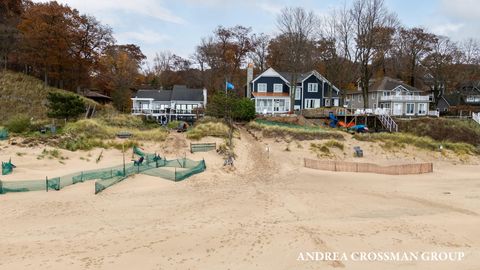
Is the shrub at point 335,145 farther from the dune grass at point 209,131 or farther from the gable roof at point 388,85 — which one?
the gable roof at point 388,85

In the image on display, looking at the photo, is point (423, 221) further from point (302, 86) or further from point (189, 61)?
point (189, 61)

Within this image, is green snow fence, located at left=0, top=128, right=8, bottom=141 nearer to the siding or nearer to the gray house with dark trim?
the gray house with dark trim

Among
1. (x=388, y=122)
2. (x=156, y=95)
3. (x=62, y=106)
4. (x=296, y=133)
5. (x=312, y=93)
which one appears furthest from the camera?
(x=156, y=95)

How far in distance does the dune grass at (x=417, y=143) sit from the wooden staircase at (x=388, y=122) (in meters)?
5.22

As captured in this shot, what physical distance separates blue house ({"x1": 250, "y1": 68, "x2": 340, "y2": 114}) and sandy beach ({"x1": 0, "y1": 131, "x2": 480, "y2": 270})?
1019 inches

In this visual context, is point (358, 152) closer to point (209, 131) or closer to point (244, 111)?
point (209, 131)

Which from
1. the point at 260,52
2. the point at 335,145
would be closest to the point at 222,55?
the point at 260,52

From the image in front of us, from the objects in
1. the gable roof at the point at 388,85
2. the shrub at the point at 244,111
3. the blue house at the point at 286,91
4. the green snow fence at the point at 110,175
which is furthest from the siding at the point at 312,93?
the green snow fence at the point at 110,175

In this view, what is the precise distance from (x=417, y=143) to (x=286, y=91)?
21188mm

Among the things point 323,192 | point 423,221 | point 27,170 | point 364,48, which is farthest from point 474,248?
point 364,48

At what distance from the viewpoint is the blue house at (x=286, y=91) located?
160 feet

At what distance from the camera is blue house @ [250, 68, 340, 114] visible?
48625 mm

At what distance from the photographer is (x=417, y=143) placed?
3225cm

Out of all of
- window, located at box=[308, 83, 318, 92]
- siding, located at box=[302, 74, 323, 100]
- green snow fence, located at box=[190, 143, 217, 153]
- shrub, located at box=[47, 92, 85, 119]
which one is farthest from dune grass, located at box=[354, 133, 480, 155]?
shrub, located at box=[47, 92, 85, 119]
